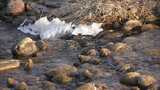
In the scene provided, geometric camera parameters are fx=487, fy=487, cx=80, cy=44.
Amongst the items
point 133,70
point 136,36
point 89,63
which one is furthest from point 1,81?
point 136,36

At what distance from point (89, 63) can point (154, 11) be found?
3286mm

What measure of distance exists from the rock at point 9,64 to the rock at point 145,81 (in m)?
2.25

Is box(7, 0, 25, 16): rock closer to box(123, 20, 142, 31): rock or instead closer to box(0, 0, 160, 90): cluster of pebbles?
box(0, 0, 160, 90): cluster of pebbles

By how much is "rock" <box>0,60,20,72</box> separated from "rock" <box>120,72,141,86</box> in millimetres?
1936

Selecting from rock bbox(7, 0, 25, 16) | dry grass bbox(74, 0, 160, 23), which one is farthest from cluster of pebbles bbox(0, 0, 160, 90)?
rock bbox(7, 0, 25, 16)

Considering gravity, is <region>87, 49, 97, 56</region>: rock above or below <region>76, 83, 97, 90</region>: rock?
below

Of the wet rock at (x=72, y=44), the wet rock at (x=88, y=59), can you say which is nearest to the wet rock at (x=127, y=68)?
the wet rock at (x=88, y=59)

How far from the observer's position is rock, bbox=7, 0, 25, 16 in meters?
12.2

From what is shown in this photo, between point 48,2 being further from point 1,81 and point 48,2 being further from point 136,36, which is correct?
point 1,81

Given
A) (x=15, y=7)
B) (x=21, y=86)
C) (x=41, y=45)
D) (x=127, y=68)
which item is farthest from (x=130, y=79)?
(x=15, y=7)

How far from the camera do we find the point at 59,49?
9.67 metres

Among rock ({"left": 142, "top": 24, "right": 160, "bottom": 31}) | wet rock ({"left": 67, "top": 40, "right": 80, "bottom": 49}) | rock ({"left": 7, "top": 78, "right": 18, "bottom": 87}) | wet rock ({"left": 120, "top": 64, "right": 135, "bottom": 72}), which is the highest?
rock ({"left": 7, "top": 78, "right": 18, "bottom": 87})

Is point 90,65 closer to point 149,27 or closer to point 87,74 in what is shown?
point 87,74

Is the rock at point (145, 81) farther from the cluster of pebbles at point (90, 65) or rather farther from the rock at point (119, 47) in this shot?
the rock at point (119, 47)
